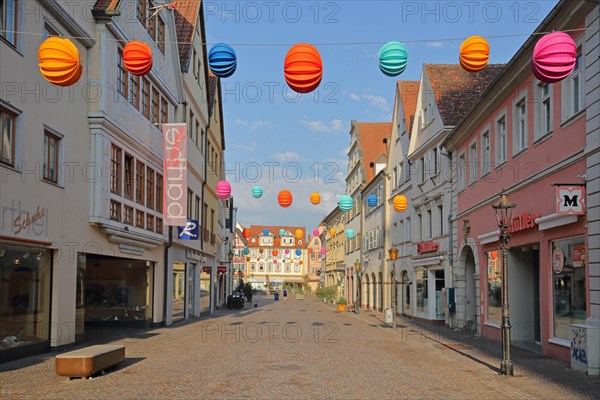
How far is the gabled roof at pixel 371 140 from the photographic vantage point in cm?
5925

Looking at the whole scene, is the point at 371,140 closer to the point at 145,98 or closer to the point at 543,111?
the point at 145,98

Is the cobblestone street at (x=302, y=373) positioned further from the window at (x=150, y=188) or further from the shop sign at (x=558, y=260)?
the window at (x=150, y=188)

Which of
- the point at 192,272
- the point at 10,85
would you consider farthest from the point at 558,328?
the point at 192,272

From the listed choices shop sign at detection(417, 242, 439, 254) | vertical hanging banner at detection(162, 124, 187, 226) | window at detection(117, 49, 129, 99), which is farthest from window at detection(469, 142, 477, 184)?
window at detection(117, 49, 129, 99)

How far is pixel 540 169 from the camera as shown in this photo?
18.4 m

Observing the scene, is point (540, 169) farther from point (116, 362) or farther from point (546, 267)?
point (116, 362)

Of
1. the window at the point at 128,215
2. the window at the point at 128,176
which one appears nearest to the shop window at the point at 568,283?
the window at the point at 128,215

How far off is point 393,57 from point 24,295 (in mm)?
10246

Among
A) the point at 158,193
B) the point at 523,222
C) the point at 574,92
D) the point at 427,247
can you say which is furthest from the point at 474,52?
the point at 427,247

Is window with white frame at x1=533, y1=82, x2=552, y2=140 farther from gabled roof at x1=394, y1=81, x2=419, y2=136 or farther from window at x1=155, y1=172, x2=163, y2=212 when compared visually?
gabled roof at x1=394, y1=81, x2=419, y2=136

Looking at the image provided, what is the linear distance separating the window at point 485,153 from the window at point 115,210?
12315mm

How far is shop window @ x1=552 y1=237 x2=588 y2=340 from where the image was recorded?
15876 millimetres

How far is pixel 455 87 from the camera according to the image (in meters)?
32.4

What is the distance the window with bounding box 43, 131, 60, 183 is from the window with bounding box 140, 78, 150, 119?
23.4 ft
